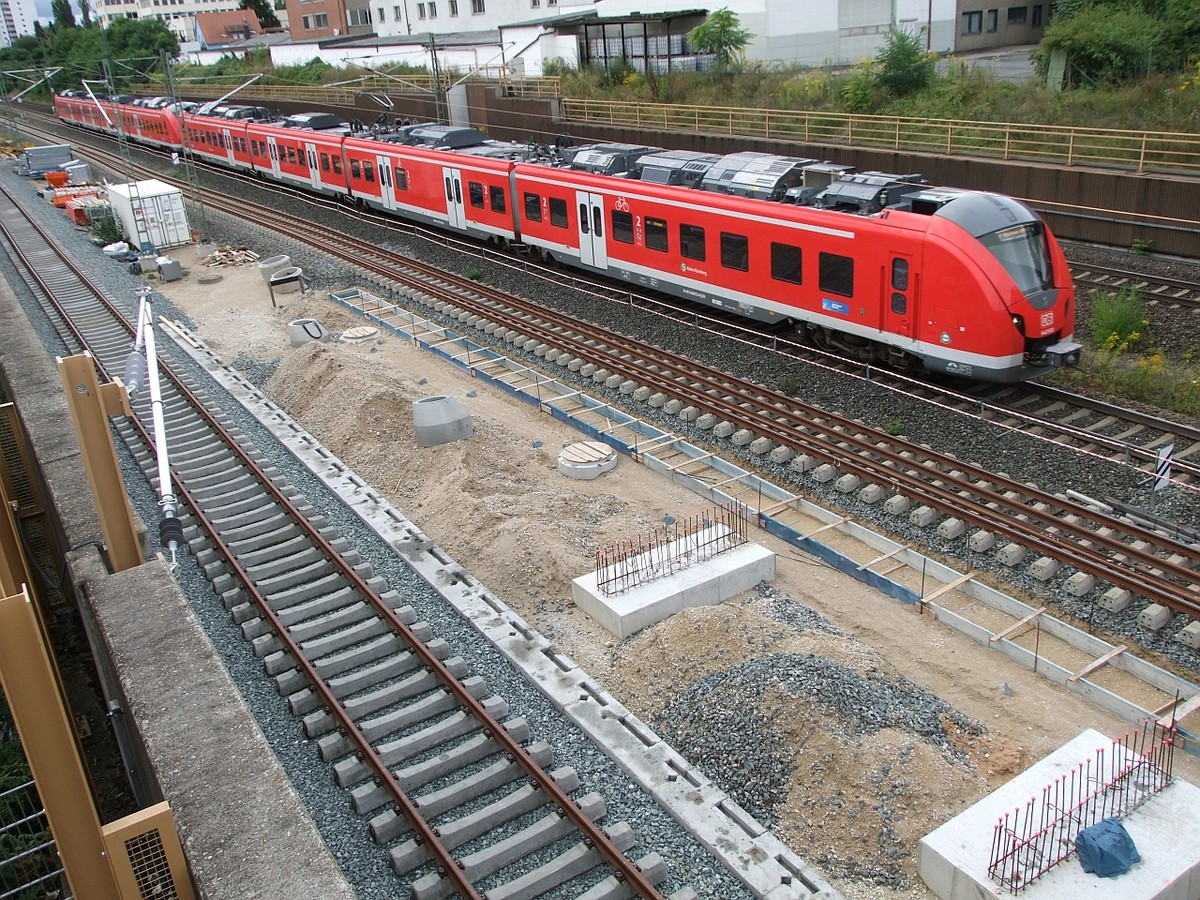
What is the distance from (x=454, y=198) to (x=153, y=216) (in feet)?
36.0

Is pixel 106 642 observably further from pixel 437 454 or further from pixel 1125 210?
pixel 1125 210

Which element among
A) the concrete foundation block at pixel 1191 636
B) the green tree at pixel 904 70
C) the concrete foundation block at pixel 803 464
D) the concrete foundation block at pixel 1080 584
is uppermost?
the green tree at pixel 904 70

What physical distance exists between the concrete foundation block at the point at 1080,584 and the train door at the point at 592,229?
12780 millimetres

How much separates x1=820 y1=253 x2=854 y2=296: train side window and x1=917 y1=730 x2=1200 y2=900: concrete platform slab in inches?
352

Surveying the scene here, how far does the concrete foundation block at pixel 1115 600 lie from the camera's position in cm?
1002

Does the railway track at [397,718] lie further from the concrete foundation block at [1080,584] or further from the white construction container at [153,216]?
the white construction container at [153,216]

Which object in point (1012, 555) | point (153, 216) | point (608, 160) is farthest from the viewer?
point (153, 216)

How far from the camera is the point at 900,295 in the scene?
1442 centimetres

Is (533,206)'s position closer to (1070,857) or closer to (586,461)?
(586,461)

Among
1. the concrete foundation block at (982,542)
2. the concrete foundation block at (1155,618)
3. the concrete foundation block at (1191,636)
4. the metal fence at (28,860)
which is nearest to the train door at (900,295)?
the concrete foundation block at (982,542)

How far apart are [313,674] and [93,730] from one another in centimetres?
309

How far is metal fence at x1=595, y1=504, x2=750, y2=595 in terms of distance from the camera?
35.5 ft

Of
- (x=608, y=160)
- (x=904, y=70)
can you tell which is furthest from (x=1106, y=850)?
(x=904, y=70)

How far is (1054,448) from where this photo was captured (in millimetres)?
12945
